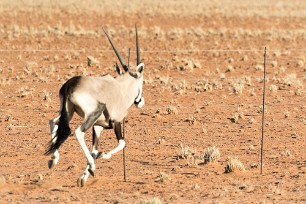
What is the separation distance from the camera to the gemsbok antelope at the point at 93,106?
401 inches

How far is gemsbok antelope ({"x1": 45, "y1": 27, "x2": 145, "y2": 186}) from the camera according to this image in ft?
33.4

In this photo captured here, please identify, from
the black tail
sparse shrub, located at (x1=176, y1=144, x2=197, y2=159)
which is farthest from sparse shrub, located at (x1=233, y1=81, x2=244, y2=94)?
the black tail

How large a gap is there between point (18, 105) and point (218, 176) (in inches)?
360

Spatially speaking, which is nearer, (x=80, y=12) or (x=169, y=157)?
(x=169, y=157)

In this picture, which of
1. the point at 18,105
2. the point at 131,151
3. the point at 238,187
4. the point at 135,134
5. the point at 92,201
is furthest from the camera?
the point at 18,105

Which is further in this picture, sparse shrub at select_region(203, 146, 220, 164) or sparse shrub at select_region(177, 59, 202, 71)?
sparse shrub at select_region(177, 59, 202, 71)

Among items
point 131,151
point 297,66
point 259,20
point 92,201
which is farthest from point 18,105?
point 259,20

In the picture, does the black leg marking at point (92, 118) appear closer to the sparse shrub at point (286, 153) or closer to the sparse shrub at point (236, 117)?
the sparse shrub at point (286, 153)

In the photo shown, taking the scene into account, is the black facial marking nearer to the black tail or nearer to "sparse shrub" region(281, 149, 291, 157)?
the black tail

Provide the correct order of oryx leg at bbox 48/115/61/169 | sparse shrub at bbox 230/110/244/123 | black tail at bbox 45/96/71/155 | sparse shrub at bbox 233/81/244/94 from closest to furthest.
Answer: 1. black tail at bbox 45/96/71/155
2. oryx leg at bbox 48/115/61/169
3. sparse shrub at bbox 230/110/244/123
4. sparse shrub at bbox 233/81/244/94

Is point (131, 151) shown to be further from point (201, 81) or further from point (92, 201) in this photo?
point (201, 81)

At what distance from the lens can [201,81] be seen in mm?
24203

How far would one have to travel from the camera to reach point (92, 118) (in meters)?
10.1

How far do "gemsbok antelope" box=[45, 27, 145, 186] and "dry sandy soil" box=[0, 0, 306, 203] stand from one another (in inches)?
26.7
